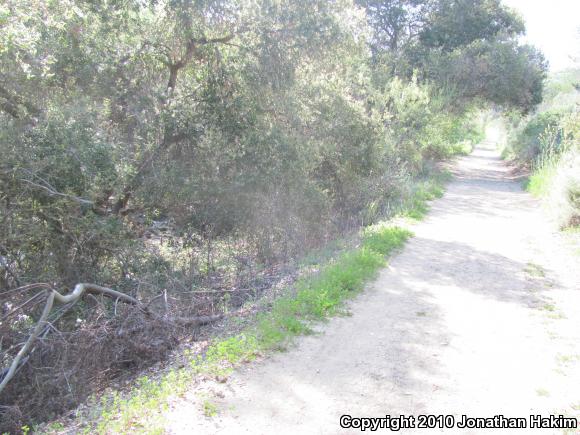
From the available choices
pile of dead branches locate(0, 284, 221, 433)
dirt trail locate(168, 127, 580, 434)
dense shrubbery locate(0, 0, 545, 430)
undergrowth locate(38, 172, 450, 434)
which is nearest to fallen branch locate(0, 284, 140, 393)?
pile of dead branches locate(0, 284, 221, 433)

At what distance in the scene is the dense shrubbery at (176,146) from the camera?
7.30 meters

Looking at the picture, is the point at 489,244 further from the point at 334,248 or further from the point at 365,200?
the point at 365,200

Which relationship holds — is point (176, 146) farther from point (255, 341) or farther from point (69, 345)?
point (255, 341)

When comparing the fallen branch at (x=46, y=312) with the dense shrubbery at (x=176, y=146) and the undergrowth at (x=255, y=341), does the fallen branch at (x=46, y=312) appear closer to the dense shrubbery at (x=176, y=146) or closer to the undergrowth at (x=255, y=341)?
the dense shrubbery at (x=176, y=146)

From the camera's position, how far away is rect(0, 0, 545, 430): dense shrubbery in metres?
7.30

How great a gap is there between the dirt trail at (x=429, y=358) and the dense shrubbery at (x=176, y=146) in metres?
2.36

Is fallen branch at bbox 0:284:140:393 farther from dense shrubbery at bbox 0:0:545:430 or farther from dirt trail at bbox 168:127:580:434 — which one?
dirt trail at bbox 168:127:580:434

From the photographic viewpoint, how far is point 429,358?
14.9 feet

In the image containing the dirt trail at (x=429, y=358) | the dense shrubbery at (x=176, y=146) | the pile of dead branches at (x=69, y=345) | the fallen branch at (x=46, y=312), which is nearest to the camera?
the dirt trail at (x=429, y=358)

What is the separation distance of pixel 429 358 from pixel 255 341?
5.35ft

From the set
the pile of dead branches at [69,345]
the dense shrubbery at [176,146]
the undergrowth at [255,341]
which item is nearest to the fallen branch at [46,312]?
the pile of dead branches at [69,345]

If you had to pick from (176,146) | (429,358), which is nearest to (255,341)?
(429,358)

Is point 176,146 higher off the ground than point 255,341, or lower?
higher

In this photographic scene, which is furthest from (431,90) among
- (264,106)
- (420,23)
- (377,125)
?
(264,106)
